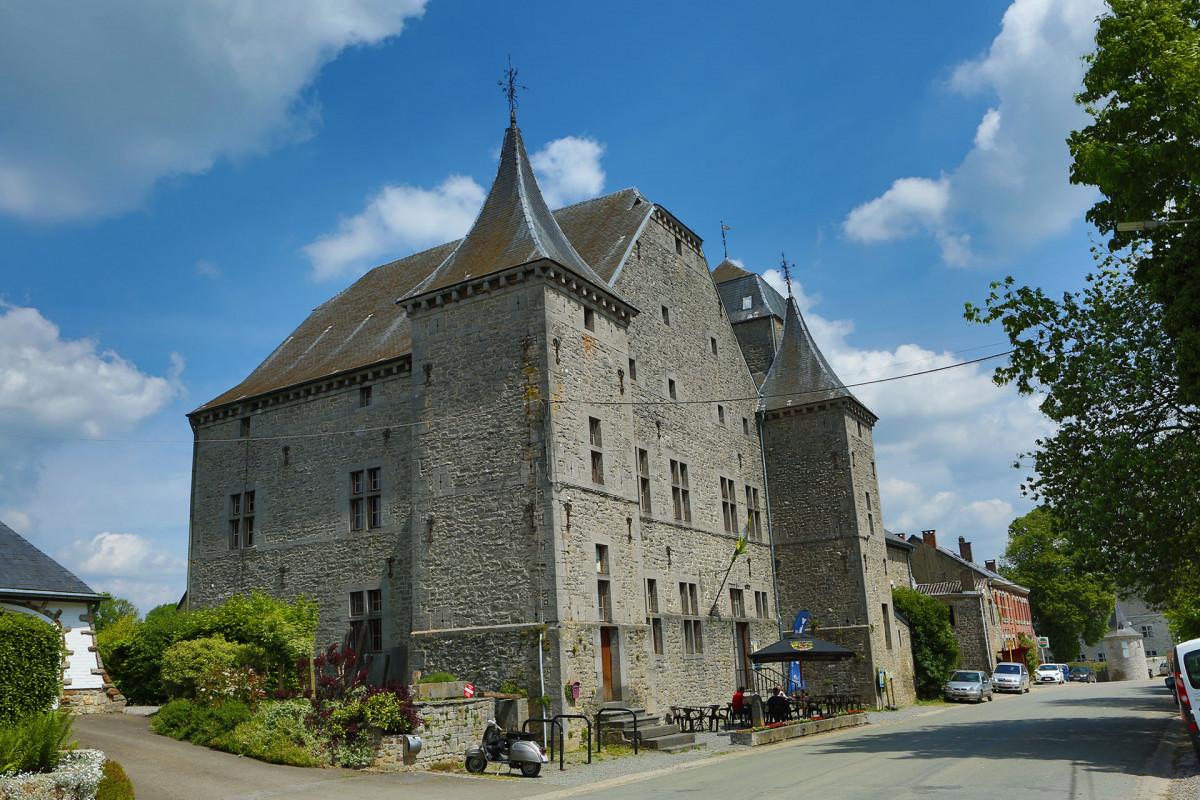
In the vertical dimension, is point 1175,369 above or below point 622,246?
below

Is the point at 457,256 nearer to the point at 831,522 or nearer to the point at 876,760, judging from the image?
the point at 876,760

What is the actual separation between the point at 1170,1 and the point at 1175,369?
575 cm

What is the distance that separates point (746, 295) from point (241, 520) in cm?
2199

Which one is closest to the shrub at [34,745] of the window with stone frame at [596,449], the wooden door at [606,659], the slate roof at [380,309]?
the wooden door at [606,659]

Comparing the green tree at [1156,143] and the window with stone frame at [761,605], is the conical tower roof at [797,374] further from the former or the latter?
the green tree at [1156,143]

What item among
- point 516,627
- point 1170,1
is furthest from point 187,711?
point 1170,1

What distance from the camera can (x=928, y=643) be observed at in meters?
35.1

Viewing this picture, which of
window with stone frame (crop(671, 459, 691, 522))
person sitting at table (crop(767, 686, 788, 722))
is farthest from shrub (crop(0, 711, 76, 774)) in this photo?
window with stone frame (crop(671, 459, 691, 522))

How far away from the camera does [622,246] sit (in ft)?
84.8

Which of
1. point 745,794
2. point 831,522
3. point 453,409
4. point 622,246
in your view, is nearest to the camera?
point 745,794

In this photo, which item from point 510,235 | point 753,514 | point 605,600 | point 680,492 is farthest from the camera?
point 753,514

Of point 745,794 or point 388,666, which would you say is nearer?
point 745,794

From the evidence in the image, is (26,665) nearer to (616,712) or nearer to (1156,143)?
(616,712)

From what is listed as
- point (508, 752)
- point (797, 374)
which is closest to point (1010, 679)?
point (797, 374)
